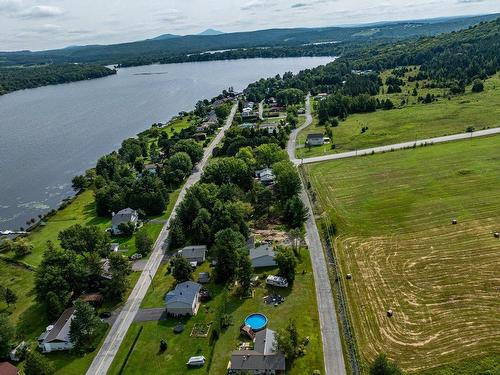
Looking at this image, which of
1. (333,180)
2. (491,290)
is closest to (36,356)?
(491,290)

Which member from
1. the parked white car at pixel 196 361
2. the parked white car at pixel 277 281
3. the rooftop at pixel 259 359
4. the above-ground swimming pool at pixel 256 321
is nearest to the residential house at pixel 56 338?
the parked white car at pixel 196 361

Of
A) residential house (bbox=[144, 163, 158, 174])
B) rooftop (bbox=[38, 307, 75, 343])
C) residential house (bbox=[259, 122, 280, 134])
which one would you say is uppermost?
rooftop (bbox=[38, 307, 75, 343])

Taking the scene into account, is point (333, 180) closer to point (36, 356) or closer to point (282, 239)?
point (282, 239)

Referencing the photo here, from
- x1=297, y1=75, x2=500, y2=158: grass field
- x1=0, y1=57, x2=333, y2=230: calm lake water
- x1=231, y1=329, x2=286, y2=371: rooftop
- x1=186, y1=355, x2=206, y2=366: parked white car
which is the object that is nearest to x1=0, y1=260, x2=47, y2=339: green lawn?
x1=186, y1=355, x2=206, y2=366: parked white car

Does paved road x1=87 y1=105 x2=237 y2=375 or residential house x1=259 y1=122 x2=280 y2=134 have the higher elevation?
paved road x1=87 y1=105 x2=237 y2=375

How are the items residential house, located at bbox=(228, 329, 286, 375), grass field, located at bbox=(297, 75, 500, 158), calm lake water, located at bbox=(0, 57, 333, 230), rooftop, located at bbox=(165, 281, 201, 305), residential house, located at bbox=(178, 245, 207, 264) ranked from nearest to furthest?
residential house, located at bbox=(228, 329, 286, 375) → rooftop, located at bbox=(165, 281, 201, 305) → residential house, located at bbox=(178, 245, 207, 264) → calm lake water, located at bbox=(0, 57, 333, 230) → grass field, located at bbox=(297, 75, 500, 158)

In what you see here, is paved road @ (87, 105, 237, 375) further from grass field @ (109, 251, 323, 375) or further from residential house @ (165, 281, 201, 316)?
residential house @ (165, 281, 201, 316)
